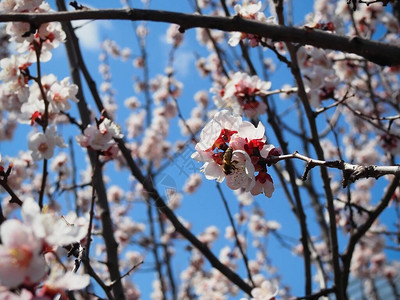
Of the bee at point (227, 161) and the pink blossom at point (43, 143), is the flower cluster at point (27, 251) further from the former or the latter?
the pink blossom at point (43, 143)

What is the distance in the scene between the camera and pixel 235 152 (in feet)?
3.58

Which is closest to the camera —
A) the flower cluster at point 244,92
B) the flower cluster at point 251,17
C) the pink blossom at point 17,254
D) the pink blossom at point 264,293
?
the pink blossom at point 17,254

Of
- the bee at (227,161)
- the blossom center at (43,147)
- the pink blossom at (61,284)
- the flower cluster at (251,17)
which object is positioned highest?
the flower cluster at (251,17)

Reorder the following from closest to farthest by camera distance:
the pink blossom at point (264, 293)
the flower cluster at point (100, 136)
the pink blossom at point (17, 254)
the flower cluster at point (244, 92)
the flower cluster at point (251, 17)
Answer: the pink blossom at point (17, 254) < the pink blossom at point (264, 293) < the flower cluster at point (100, 136) < the flower cluster at point (251, 17) < the flower cluster at point (244, 92)

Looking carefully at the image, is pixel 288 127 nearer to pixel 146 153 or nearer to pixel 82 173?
pixel 146 153

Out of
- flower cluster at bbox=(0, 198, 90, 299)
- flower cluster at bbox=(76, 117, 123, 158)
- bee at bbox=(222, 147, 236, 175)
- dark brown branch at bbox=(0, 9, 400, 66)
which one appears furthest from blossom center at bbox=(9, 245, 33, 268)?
flower cluster at bbox=(76, 117, 123, 158)

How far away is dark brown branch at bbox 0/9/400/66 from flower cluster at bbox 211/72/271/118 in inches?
29.1

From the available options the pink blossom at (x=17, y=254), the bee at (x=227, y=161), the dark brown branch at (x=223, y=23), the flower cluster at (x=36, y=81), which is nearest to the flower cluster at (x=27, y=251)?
the pink blossom at (x=17, y=254)

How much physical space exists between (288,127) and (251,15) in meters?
1.60

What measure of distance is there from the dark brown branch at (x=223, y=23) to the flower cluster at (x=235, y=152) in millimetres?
539

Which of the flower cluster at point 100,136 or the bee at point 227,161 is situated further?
the flower cluster at point 100,136

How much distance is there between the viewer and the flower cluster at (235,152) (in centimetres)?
113

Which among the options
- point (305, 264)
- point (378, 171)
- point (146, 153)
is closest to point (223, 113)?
point (378, 171)

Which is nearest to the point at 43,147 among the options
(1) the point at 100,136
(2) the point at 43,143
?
(2) the point at 43,143
